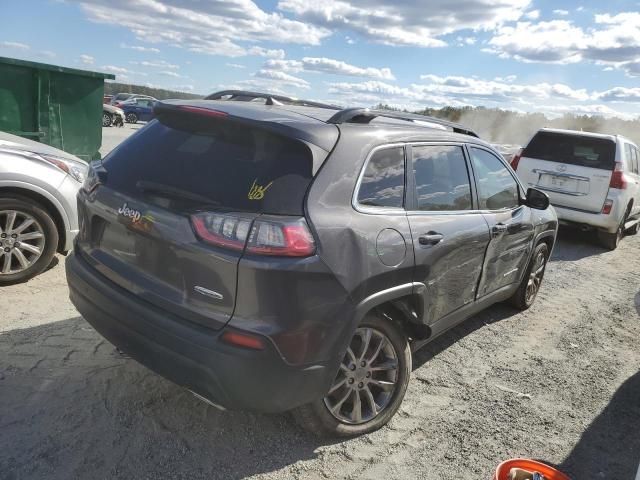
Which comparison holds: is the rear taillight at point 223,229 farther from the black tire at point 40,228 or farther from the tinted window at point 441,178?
the black tire at point 40,228

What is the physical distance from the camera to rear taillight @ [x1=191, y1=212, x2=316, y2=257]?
235cm

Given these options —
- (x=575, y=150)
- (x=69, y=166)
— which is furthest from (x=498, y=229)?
(x=575, y=150)

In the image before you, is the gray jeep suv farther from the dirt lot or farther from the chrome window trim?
the dirt lot

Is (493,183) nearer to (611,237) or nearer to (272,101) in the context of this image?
(272,101)

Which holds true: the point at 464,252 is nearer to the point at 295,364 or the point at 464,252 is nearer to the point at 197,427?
the point at 295,364

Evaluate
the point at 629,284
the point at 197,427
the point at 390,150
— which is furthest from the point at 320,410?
the point at 629,284

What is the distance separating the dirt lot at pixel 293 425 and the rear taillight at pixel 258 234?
1.19m

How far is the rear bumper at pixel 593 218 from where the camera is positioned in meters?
8.49

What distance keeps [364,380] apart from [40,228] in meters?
3.34

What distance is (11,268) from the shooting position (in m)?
4.68

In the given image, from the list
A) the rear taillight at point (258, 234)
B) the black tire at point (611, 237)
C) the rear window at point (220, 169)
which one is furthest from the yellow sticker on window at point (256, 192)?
the black tire at point (611, 237)

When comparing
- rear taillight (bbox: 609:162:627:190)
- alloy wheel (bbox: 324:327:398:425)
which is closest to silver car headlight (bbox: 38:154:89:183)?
alloy wheel (bbox: 324:327:398:425)

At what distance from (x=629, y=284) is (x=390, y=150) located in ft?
18.3

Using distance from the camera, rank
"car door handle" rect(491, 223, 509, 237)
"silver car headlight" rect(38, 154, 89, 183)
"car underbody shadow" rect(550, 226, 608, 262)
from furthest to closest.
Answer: "car underbody shadow" rect(550, 226, 608, 262), "silver car headlight" rect(38, 154, 89, 183), "car door handle" rect(491, 223, 509, 237)
